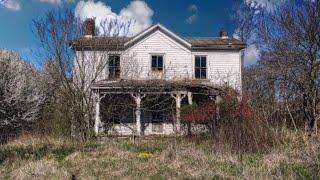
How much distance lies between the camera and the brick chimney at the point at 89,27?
23.5 m

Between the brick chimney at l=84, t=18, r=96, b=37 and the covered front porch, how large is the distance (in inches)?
114

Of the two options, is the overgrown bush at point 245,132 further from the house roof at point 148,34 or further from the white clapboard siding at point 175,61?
the white clapboard siding at point 175,61

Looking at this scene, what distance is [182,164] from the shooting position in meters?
9.59

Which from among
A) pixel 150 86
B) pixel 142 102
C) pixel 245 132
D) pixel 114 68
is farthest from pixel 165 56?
pixel 245 132

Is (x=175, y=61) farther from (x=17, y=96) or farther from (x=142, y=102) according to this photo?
(x=17, y=96)

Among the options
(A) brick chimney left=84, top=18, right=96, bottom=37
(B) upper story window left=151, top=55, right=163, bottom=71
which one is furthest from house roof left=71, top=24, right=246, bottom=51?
(B) upper story window left=151, top=55, right=163, bottom=71

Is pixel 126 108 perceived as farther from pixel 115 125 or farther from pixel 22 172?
pixel 22 172

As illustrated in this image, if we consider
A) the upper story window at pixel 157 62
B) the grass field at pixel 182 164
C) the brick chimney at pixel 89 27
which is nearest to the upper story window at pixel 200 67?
the upper story window at pixel 157 62

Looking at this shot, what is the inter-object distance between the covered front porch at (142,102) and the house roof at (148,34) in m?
2.22

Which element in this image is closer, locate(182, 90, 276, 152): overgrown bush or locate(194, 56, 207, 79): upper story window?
locate(182, 90, 276, 152): overgrown bush

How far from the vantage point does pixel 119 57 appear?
24891mm

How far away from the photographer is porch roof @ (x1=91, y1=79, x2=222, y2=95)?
23.8 meters

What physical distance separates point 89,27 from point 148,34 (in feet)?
13.2

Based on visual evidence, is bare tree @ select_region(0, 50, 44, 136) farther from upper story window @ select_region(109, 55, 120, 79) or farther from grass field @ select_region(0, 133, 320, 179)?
grass field @ select_region(0, 133, 320, 179)
